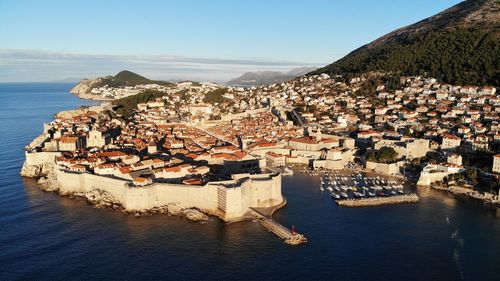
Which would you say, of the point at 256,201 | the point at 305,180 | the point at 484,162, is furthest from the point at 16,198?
the point at 484,162

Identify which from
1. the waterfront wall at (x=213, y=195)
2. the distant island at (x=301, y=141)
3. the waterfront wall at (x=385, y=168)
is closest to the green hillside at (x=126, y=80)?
the distant island at (x=301, y=141)

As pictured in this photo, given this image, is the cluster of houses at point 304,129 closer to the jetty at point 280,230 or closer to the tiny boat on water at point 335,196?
the jetty at point 280,230

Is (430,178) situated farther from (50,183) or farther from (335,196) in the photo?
(50,183)

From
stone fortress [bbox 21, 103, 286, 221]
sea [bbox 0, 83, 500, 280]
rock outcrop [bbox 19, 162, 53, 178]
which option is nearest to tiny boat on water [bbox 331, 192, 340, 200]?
sea [bbox 0, 83, 500, 280]

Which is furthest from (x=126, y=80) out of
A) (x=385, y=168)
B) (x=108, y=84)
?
(x=385, y=168)

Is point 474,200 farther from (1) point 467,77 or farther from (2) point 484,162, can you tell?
(1) point 467,77

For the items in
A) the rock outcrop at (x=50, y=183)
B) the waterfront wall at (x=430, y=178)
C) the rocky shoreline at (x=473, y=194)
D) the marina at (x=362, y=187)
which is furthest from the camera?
the waterfront wall at (x=430, y=178)

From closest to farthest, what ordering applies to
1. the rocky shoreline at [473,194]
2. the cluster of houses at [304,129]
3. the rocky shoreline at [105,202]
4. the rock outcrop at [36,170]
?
the rocky shoreline at [105,202]
the rocky shoreline at [473,194]
the rock outcrop at [36,170]
the cluster of houses at [304,129]

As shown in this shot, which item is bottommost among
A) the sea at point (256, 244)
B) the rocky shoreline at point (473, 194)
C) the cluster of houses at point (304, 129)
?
the sea at point (256, 244)

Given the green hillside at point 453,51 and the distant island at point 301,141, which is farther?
the green hillside at point 453,51
